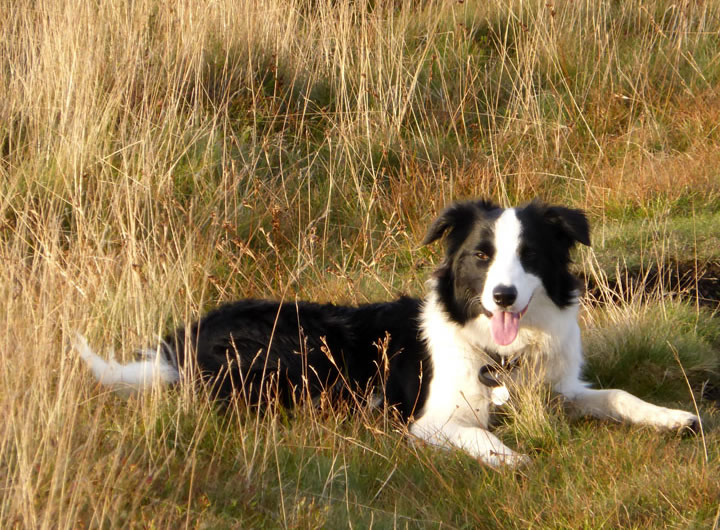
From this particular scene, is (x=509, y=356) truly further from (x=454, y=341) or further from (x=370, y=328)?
(x=370, y=328)

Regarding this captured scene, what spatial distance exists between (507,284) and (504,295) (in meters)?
0.05

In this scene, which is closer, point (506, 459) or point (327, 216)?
point (506, 459)

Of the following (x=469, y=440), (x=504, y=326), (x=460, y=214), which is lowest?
(x=469, y=440)

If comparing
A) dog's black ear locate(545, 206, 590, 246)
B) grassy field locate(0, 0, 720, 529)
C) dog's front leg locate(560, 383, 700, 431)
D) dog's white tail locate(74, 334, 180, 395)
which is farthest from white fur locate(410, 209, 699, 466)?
dog's white tail locate(74, 334, 180, 395)

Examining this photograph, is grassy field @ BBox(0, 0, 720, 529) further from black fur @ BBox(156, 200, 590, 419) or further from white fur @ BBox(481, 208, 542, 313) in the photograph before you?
white fur @ BBox(481, 208, 542, 313)

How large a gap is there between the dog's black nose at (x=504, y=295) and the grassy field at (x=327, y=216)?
1.34 feet

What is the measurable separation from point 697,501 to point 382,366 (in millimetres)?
1567

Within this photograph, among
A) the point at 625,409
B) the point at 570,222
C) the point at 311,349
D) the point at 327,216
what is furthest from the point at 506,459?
the point at 327,216

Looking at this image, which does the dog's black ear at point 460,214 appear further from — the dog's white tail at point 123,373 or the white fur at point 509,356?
the dog's white tail at point 123,373

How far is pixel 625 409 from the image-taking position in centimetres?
354

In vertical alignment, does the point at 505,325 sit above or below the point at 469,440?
above

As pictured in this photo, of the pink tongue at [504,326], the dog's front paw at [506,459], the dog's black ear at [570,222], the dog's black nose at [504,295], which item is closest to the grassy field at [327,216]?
the dog's front paw at [506,459]

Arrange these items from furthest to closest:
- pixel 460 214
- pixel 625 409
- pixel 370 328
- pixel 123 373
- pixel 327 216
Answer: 1. pixel 327 216
2. pixel 370 328
3. pixel 460 214
4. pixel 625 409
5. pixel 123 373

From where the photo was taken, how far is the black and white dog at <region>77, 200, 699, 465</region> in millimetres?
3447
